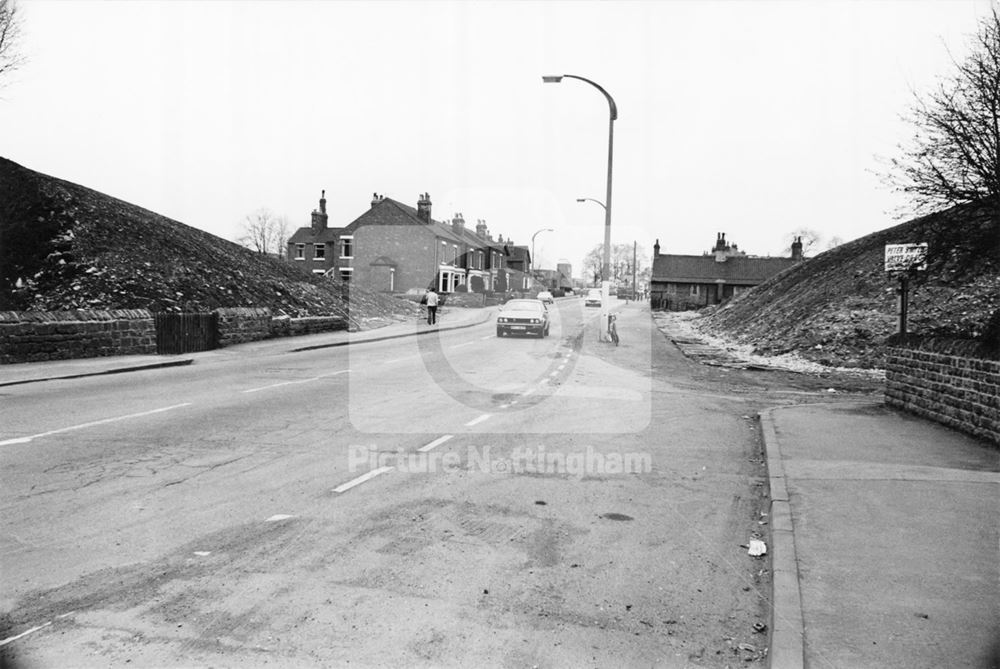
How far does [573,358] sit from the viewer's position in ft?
66.9

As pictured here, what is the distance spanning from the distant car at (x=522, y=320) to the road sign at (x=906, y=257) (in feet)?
52.8

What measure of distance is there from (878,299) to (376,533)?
23.2 m

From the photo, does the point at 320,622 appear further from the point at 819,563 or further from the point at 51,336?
the point at 51,336

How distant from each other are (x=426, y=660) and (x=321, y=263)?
8010 centimetres

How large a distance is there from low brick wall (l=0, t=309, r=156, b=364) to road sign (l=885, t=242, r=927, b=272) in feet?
60.1

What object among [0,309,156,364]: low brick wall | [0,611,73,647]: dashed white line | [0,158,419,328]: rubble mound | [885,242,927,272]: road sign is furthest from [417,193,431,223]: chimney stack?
[0,611,73,647]: dashed white line

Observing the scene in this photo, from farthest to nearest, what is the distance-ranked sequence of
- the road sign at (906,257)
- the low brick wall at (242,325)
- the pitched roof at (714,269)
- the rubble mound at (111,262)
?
the pitched roof at (714,269) < the rubble mound at (111,262) < the low brick wall at (242,325) < the road sign at (906,257)

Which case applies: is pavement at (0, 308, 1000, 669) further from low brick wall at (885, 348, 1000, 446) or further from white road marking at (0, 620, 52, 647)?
white road marking at (0, 620, 52, 647)

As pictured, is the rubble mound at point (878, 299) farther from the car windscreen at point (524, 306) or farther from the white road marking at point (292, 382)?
the white road marking at point (292, 382)

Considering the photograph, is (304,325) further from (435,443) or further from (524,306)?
(435,443)

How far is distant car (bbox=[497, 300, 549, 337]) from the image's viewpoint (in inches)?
1121

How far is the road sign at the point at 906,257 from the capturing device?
13.0 m

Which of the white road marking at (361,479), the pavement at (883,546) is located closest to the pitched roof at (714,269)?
the pavement at (883,546)

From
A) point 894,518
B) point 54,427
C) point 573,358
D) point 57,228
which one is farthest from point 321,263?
point 894,518
